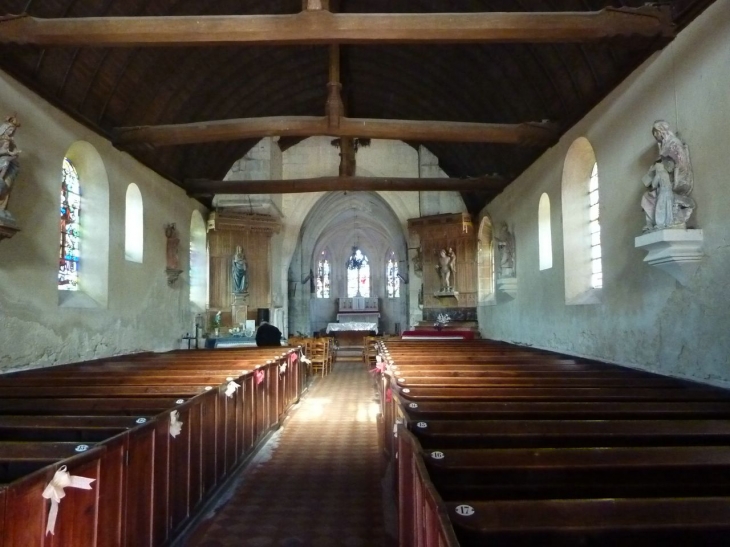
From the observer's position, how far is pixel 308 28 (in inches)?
199

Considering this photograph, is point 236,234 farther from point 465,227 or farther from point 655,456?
point 655,456

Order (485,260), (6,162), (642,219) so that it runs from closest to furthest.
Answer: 1. (6,162)
2. (642,219)
3. (485,260)

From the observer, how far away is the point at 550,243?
8.30 metres

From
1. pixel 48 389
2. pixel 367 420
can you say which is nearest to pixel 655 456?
pixel 48 389

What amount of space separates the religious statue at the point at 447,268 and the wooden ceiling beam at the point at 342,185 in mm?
2868

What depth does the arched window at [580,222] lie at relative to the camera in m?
7.06

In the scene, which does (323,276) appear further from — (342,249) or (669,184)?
(669,184)

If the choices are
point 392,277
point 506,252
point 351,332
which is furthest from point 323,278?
point 506,252

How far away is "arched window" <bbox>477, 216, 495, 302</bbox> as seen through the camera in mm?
12547

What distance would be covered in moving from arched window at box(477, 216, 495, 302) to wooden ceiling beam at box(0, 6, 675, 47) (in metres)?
7.64

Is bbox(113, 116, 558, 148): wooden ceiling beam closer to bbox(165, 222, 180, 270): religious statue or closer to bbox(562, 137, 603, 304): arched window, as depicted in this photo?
bbox(562, 137, 603, 304): arched window

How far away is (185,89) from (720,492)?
349 inches

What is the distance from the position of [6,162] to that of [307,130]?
12.5 ft

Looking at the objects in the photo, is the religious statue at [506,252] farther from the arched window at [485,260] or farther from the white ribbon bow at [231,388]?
the white ribbon bow at [231,388]
